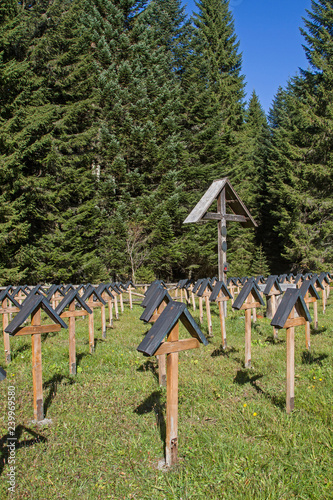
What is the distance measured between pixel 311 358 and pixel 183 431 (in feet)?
10.6

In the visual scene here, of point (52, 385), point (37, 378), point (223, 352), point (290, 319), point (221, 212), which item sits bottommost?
point (223, 352)

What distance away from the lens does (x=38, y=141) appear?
52.0 ft

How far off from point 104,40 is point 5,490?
23121mm

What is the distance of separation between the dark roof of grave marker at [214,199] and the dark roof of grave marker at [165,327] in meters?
5.69

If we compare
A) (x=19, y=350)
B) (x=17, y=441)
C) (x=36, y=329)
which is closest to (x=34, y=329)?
(x=36, y=329)

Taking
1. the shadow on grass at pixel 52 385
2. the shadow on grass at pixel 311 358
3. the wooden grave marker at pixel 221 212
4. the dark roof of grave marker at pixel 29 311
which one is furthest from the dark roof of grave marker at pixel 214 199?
the dark roof of grave marker at pixel 29 311

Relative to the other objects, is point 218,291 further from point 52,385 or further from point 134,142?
point 134,142

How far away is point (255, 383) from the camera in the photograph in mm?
5035

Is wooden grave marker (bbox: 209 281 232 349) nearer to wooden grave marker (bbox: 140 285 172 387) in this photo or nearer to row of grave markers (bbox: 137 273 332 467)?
row of grave markers (bbox: 137 273 332 467)

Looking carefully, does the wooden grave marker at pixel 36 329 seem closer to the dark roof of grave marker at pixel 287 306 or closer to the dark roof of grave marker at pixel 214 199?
the dark roof of grave marker at pixel 287 306

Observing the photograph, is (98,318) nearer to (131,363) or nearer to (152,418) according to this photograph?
(131,363)

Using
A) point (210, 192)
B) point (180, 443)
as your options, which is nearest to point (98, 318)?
point (210, 192)

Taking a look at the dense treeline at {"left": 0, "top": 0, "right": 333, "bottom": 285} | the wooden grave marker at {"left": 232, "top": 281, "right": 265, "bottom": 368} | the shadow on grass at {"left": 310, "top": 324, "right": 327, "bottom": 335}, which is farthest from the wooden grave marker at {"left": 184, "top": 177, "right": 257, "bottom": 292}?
the dense treeline at {"left": 0, "top": 0, "right": 333, "bottom": 285}

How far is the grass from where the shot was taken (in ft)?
9.61
